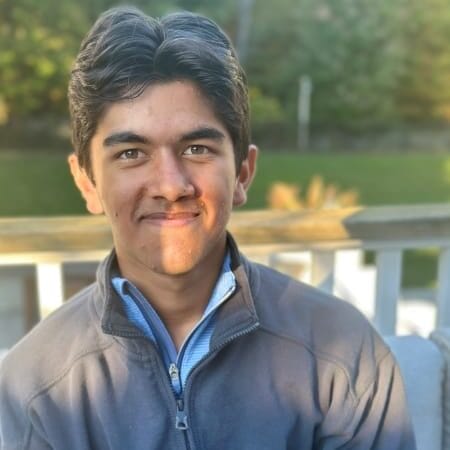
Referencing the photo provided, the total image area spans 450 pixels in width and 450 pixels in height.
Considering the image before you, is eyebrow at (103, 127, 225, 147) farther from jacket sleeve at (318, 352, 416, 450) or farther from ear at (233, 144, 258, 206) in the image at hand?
jacket sleeve at (318, 352, 416, 450)

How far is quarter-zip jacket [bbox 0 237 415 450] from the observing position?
3.52 ft

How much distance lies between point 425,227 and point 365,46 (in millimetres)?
21878

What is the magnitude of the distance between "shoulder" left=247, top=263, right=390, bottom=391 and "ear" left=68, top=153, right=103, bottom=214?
32 cm

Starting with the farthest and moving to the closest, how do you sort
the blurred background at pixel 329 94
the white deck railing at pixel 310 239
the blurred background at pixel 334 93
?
the blurred background at pixel 334 93, the blurred background at pixel 329 94, the white deck railing at pixel 310 239

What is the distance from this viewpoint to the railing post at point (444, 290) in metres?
1.82

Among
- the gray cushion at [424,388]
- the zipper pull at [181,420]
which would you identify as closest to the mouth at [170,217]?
the zipper pull at [181,420]

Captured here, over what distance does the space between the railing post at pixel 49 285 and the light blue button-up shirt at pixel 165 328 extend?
525 mm

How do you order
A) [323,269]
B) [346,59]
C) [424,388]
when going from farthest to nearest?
[346,59] → [323,269] → [424,388]

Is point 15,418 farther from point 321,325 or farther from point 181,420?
point 321,325

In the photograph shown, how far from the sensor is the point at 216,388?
1.09 m

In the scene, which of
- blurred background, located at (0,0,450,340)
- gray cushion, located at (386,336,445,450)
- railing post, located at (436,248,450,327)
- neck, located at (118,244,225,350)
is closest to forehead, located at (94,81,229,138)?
neck, located at (118,244,225,350)

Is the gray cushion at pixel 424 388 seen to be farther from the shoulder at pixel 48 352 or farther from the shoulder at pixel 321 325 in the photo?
the shoulder at pixel 48 352

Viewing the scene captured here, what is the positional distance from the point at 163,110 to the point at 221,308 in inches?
15.4

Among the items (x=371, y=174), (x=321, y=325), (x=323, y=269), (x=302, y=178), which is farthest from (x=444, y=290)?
(x=371, y=174)
